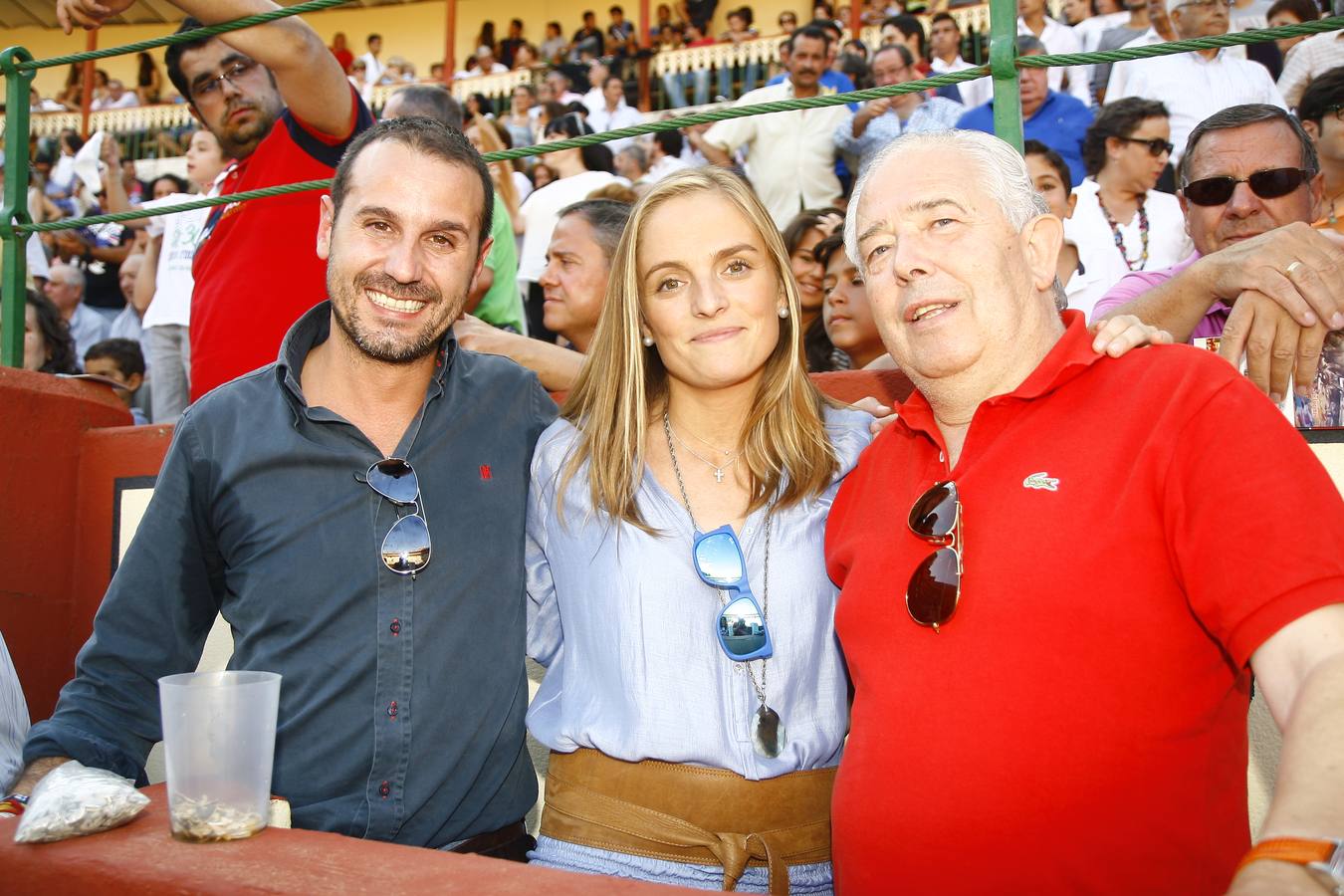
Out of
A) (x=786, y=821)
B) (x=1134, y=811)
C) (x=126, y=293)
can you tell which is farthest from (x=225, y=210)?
(x=126, y=293)

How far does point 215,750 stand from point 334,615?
0.66 m

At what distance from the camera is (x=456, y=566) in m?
2.36

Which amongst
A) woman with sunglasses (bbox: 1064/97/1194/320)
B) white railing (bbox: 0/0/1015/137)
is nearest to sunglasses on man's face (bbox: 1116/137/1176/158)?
woman with sunglasses (bbox: 1064/97/1194/320)

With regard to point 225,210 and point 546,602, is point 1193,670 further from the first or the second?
point 225,210

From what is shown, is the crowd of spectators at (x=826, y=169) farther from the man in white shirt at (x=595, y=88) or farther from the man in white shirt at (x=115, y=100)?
the man in white shirt at (x=115, y=100)

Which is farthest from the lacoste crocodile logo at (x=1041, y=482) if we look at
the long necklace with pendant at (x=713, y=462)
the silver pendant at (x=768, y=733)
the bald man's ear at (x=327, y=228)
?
the bald man's ear at (x=327, y=228)

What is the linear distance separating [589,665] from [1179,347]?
125cm

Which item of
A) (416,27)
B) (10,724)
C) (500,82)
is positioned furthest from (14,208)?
(416,27)

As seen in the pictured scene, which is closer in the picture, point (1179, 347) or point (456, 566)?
point (1179, 347)

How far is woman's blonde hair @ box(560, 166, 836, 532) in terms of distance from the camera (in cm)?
240

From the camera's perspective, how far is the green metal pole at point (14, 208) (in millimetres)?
3676

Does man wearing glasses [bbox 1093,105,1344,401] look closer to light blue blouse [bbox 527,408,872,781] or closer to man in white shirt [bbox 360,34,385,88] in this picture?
light blue blouse [bbox 527,408,872,781]

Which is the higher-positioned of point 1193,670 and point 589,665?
point 1193,670

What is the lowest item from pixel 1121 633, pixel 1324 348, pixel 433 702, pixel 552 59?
pixel 433 702
